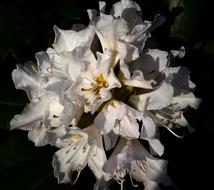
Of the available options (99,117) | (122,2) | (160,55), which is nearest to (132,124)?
(99,117)

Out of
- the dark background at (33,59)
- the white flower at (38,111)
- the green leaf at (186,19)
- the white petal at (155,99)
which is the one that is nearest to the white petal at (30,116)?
the white flower at (38,111)

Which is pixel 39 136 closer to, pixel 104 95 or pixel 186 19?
pixel 104 95

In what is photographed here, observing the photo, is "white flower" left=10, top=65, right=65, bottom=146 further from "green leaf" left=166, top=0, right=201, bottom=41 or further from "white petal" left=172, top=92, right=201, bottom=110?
"green leaf" left=166, top=0, right=201, bottom=41

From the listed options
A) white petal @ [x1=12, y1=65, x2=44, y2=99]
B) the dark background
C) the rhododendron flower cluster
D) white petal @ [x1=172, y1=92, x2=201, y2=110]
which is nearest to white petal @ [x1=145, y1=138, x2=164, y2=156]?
the rhododendron flower cluster

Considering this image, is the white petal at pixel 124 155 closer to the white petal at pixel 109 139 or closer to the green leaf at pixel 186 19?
the white petal at pixel 109 139

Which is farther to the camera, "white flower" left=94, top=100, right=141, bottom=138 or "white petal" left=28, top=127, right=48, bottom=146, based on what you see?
"white petal" left=28, top=127, right=48, bottom=146

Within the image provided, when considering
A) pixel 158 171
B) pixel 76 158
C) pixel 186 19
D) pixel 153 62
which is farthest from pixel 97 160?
pixel 186 19
